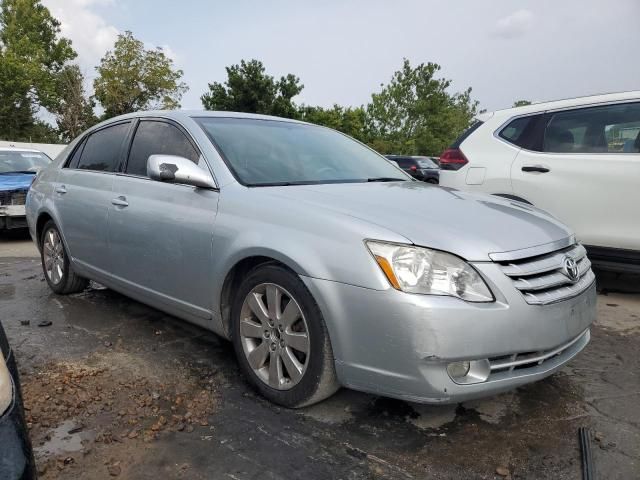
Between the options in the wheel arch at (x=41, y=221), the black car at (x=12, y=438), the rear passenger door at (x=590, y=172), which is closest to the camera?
the black car at (x=12, y=438)

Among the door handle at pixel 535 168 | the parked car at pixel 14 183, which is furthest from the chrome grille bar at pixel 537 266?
the parked car at pixel 14 183

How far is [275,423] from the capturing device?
2496mm

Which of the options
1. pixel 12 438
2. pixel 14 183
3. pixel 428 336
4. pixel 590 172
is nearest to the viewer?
pixel 12 438

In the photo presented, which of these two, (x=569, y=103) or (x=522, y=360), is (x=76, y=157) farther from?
(x=569, y=103)

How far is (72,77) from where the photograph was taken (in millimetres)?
37562

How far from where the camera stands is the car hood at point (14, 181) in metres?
7.95

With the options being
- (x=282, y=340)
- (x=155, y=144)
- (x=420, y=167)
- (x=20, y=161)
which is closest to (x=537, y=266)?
(x=282, y=340)

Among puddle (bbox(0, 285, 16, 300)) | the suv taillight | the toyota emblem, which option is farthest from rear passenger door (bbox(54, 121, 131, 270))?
the suv taillight

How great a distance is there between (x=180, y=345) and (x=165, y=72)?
123 feet

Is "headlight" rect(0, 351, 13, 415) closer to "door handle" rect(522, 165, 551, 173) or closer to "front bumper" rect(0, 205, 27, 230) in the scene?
"door handle" rect(522, 165, 551, 173)

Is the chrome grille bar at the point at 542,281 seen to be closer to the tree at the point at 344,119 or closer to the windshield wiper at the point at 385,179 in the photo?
the windshield wiper at the point at 385,179

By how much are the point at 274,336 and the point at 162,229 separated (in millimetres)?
1073

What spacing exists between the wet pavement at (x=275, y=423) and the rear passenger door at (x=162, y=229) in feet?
1.47

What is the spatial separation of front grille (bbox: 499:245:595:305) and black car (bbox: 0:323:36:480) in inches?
71.4
